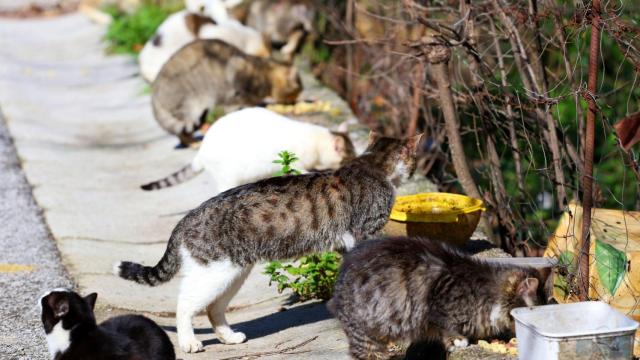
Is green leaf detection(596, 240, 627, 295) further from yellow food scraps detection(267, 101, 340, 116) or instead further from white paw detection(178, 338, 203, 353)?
yellow food scraps detection(267, 101, 340, 116)

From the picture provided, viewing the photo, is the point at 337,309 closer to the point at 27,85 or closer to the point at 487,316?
the point at 487,316

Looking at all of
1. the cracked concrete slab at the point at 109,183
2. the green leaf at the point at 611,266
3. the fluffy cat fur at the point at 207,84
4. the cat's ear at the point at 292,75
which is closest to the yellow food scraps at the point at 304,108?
the fluffy cat fur at the point at 207,84

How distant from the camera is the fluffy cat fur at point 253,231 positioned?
579 cm

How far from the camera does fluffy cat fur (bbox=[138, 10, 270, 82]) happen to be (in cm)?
1397

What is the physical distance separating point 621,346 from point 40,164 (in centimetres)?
787

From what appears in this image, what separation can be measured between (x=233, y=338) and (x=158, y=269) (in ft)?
2.04

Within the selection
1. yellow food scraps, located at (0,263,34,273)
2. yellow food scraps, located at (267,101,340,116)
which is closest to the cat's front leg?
yellow food scraps, located at (0,263,34,273)

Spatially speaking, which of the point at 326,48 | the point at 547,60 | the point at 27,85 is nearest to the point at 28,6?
the point at 27,85

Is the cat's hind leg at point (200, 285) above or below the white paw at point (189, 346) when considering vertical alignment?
above

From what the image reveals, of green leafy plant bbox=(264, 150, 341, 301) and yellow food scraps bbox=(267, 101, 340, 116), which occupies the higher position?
yellow food scraps bbox=(267, 101, 340, 116)

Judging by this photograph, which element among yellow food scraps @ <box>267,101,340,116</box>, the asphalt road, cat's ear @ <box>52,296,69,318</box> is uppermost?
yellow food scraps @ <box>267,101,340,116</box>

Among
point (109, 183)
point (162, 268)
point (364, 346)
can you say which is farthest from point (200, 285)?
point (109, 183)

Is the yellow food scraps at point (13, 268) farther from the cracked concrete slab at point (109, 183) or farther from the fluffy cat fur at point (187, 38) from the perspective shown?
the fluffy cat fur at point (187, 38)

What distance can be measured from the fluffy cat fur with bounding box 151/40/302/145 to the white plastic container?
23.3 ft
